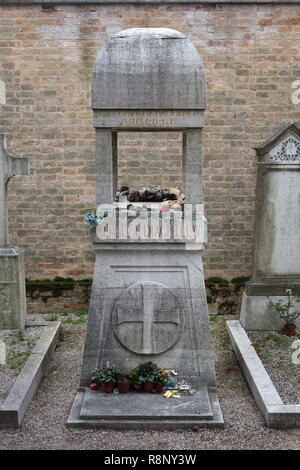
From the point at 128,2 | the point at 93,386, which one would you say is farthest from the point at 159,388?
the point at 128,2

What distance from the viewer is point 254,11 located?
812 cm

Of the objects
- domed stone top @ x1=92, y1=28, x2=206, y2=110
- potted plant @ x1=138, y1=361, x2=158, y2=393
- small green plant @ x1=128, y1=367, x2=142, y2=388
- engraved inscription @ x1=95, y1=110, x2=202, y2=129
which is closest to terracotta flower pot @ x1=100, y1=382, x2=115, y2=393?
small green plant @ x1=128, y1=367, x2=142, y2=388

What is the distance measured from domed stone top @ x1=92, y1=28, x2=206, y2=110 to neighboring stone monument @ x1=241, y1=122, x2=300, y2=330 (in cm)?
272

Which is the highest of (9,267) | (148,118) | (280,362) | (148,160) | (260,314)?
(148,118)

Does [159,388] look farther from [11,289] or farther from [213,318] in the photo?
[213,318]

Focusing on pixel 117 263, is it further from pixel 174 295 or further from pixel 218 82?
pixel 218 82

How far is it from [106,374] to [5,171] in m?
3.46

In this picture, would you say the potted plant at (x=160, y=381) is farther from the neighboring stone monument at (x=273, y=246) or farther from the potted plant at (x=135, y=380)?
the neighboring stone monument at (x=273, y=246)

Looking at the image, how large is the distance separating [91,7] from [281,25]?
320cm

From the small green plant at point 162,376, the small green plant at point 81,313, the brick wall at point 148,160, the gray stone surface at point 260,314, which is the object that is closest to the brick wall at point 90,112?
the brick wall at point 148,160

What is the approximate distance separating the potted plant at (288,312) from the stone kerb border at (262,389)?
74 centimetres

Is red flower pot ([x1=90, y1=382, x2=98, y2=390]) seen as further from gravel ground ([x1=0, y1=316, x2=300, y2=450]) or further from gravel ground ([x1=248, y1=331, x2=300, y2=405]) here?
gravel ground ([x1=248, y1=331, x2=300, y2=405])

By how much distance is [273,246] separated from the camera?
7477 millimetres
